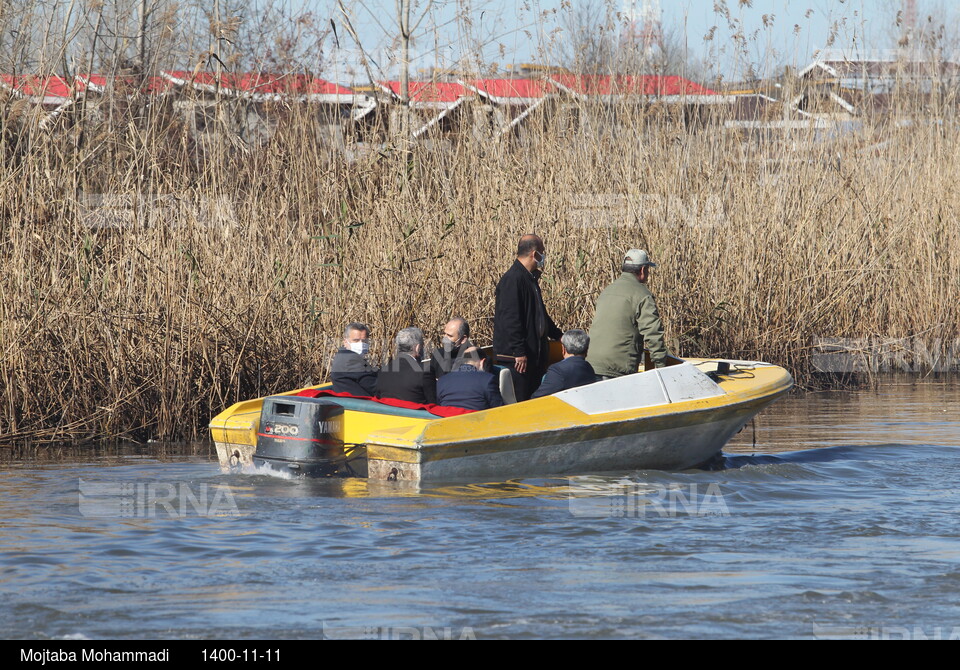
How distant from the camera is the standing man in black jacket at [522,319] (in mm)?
8344

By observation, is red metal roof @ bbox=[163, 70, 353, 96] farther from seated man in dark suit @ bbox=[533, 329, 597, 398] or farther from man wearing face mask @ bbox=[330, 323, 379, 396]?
seated man in dark suit @ bbox=[533, 329, 597, 398]

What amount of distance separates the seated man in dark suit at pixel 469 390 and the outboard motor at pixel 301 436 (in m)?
0.74

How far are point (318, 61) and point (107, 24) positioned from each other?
173cm

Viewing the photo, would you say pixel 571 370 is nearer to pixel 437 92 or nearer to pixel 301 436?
pixel 301 436

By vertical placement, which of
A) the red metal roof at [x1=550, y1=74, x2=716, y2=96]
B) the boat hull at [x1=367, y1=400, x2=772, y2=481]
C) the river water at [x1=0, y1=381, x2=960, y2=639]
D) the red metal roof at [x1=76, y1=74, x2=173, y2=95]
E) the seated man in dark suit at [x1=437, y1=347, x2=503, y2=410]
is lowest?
the river water at [x1=0, y1=381, x2=960, y2=639]

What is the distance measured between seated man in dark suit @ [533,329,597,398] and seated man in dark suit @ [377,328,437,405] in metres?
0.68

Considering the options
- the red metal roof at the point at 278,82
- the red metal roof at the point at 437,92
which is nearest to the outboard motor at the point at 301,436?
the red metal roof at the point at 278,82

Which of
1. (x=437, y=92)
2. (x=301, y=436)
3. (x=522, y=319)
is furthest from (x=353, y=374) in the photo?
(x=437, y=92)

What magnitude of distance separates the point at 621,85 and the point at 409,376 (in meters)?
4.84

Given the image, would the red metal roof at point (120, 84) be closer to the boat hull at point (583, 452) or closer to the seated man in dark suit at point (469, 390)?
the seated man in dark suit at point (469, 390)

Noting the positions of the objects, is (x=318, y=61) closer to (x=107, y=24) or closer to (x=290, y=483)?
(x=107, y=24)

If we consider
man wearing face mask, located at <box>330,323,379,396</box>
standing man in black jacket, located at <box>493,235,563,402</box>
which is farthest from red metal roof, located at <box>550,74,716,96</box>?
man wearing face mask, located at <box>330,323,379,396</box>

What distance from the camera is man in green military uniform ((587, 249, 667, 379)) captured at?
852cm
